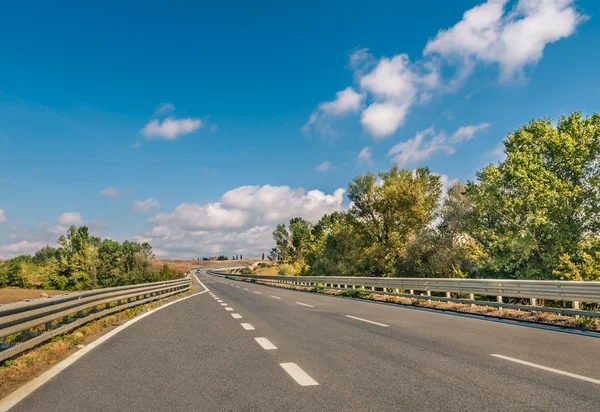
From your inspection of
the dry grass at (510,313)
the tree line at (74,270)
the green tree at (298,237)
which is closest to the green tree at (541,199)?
the dry grass at (510,313)

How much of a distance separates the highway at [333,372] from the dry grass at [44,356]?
45cm

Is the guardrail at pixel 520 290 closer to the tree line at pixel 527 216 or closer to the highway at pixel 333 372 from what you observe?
the highway at pixel 333 372

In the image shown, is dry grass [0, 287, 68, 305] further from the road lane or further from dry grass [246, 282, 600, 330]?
the road lane

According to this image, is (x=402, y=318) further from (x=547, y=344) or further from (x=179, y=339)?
(x=179, y=339)

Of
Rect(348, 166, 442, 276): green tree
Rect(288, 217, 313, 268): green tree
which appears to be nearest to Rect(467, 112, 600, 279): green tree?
Rect(348, 166, 442, 276): green tree

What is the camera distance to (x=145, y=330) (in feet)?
37.3

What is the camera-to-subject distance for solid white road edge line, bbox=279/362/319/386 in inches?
219

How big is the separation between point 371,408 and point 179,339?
20.6ft

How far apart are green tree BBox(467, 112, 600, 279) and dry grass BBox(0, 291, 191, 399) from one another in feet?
93.7

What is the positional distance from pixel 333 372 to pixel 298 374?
475 mm

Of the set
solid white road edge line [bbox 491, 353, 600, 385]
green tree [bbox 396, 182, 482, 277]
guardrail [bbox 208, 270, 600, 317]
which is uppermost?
green tree [bbox 396, 182, 482, 277]

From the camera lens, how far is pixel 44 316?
28.0ft

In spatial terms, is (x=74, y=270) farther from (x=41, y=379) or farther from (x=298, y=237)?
(x=41, y=379)

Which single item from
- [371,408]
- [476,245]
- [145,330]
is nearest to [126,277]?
[476,245]
